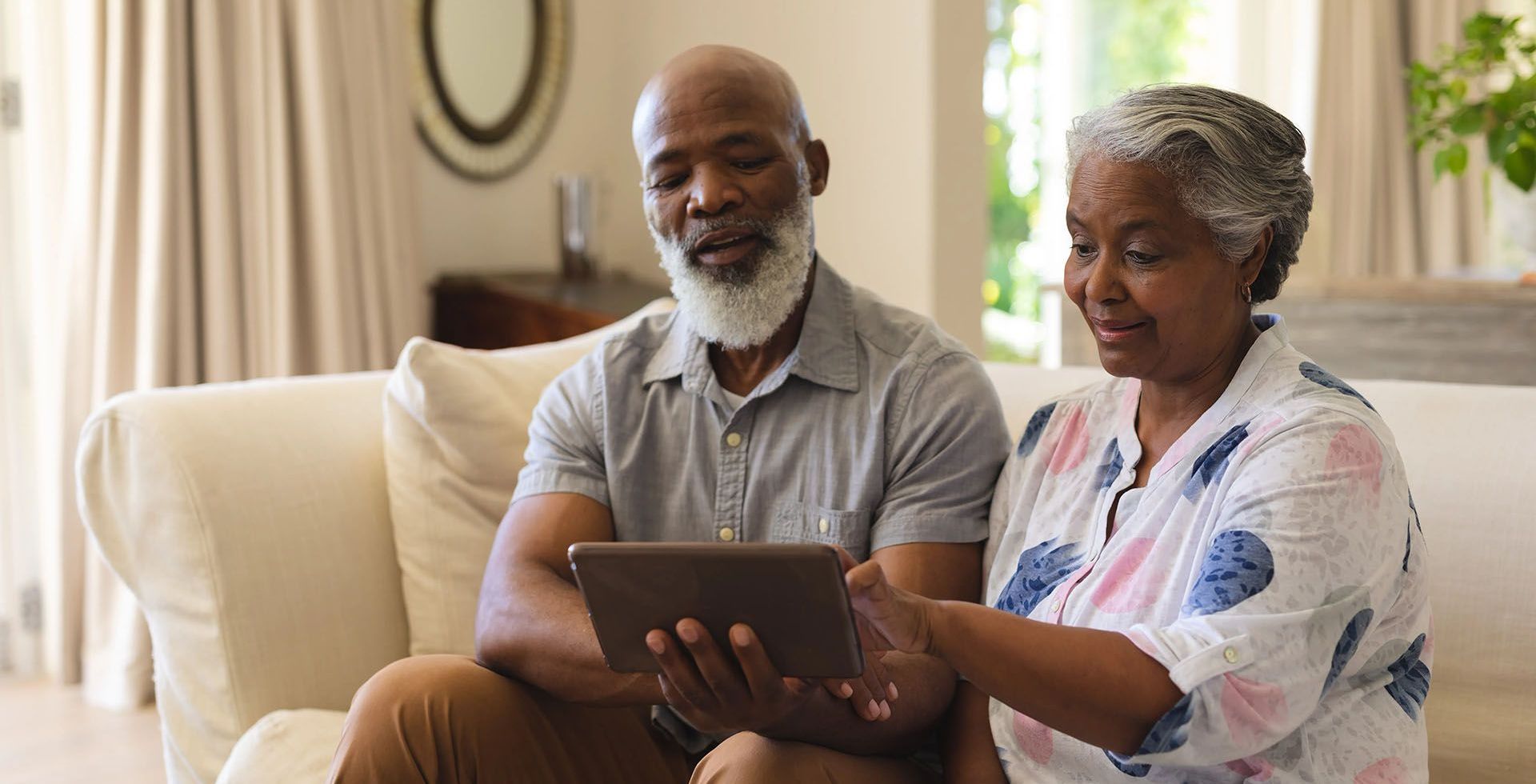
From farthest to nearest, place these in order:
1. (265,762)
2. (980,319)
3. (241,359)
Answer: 1. (980,319)
2. (241,359)
3. (265,762)

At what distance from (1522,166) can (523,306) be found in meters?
2.27

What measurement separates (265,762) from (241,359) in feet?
6.05

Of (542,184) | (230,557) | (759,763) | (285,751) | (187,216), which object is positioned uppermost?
(542,184)

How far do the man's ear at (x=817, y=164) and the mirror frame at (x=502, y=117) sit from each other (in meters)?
2.17

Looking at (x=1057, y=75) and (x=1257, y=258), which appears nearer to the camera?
(x=1257, y=258)

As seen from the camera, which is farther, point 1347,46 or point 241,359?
point 1347,46

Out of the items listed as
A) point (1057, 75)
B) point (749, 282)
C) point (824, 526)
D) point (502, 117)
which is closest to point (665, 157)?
point (749, 282)

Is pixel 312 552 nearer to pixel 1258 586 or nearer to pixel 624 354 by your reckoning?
pixel 624 354

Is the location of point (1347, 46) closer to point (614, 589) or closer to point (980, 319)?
point (980, 319)

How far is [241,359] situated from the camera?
10.7 ft

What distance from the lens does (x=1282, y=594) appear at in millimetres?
1062

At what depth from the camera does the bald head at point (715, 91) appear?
66.3 inches

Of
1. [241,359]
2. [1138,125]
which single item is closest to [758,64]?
[1138,125]

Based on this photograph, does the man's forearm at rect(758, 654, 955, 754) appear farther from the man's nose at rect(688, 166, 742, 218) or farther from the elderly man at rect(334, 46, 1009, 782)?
the man's nose at rect(688, 166, 742, 218)
